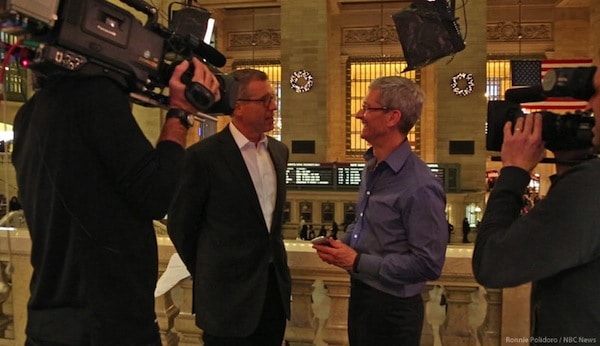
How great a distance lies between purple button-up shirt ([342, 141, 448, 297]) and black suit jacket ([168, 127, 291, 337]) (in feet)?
1.34

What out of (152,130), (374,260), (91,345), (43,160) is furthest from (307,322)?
(152,130)

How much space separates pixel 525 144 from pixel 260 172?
1.30 metres

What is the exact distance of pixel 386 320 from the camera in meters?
2.08

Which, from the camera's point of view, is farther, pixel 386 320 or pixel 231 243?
pixel 231 243

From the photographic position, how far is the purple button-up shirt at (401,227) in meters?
2.03

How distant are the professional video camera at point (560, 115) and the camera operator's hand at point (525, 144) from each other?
0.02m

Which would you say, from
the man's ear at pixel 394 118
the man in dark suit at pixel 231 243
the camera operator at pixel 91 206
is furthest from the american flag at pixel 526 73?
the camera operator at pixel 91 206

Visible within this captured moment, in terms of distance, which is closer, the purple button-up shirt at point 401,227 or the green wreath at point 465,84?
the purple button-up shirt at point 401,227

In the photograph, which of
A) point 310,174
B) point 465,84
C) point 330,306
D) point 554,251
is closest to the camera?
point 554,251

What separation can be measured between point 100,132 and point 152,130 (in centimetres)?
1121

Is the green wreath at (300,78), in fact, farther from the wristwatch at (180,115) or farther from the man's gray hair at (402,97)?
the wristwatch at (180,115)

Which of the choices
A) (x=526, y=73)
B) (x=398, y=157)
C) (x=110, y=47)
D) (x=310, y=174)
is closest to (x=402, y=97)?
(x=398, y=157)

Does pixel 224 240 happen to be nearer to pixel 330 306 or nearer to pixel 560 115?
pixel 330 306

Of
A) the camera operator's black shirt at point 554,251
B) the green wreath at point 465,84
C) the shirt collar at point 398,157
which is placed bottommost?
the camera operator's black shirt at point 554,251
